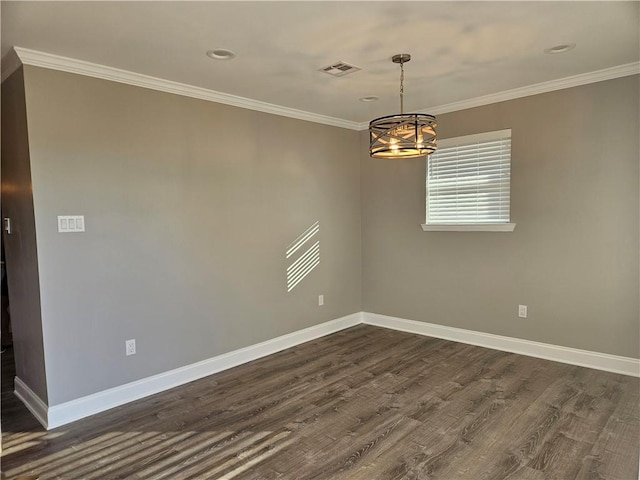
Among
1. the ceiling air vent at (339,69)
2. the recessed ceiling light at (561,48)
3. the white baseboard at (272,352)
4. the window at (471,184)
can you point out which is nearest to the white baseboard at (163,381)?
the white baseboard at (272,352)

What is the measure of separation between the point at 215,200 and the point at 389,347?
2.31 meters

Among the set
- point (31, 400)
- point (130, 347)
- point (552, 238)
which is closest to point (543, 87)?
point (552, 238)

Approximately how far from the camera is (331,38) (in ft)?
8.22

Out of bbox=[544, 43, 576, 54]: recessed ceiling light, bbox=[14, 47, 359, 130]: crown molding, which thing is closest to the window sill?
bbox=[544, 43, 576, 54]: recessed ceiling light

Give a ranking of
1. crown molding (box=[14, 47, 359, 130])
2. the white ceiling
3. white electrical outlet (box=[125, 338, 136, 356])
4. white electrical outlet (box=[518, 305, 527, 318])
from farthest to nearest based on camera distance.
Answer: white electrical outlet (box=[518, 305, 527, 318]) < white electrical outlet (box=[125, 338, 136, 356]) < crown molding (box=[14, 47, 359, 130]) < the white ceiling

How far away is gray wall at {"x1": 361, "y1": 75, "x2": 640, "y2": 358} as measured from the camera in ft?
11.0

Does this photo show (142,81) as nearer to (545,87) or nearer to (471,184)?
(471,184)

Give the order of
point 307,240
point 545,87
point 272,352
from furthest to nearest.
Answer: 1. point 307,240
2. point 272,352
3. point 545,87

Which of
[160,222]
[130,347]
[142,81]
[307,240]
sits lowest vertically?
[130,347]

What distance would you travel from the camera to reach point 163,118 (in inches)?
129

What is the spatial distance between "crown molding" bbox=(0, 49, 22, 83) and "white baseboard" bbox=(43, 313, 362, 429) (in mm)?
2306

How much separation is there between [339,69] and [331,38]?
55 cm

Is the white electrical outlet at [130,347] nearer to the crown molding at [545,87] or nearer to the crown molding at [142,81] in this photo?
the crown molding at [142,81]

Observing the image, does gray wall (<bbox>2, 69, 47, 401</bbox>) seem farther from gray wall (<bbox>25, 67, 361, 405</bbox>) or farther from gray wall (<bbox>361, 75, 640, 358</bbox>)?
gray wall (<bbox>361, 75, 640, 358</bbox>)
